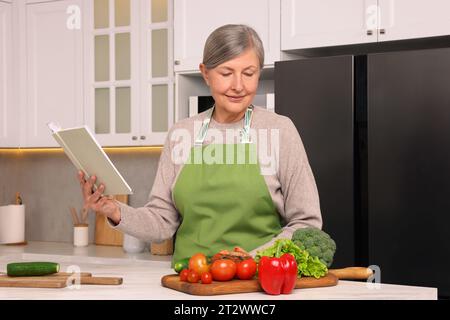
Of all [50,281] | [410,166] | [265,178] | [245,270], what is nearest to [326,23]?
[410,166]

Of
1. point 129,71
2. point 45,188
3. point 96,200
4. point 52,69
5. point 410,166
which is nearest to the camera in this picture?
point 96,200

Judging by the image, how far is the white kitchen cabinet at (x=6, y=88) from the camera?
4.76 meters

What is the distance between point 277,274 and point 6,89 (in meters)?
3.29

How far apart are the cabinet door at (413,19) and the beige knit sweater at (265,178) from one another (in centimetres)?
115

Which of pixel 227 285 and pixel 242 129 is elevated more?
pixel 242 129

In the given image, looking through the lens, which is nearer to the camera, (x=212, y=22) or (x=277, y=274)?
(x=277, y=274)

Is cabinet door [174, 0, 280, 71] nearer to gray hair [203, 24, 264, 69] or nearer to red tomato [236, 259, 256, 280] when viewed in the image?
gray hair [203, 24, 264, 69]

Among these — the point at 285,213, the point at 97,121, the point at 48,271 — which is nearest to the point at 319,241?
A: the point at 285,213

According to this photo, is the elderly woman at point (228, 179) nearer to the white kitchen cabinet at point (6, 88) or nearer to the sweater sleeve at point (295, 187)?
the sweater sleeve at point (295, 187)

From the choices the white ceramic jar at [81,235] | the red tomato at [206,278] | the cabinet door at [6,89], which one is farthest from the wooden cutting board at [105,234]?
the red tomato at [206,278]

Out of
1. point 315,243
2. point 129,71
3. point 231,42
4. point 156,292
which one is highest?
point 129,71

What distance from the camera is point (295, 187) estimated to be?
2326 mm

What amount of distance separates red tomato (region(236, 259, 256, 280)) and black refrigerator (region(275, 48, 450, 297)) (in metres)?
1.31

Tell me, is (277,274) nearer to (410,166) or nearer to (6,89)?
(410,166)
